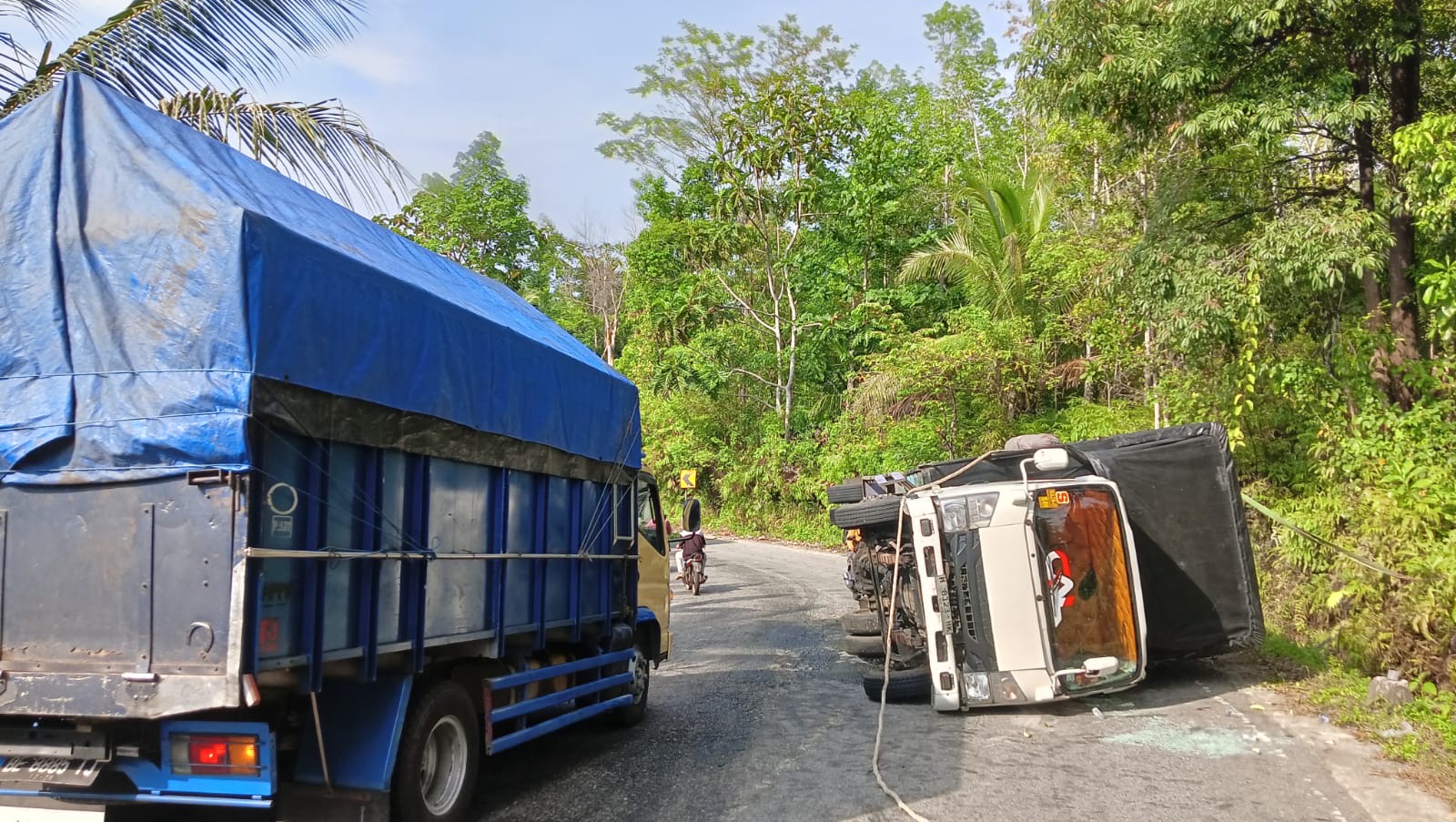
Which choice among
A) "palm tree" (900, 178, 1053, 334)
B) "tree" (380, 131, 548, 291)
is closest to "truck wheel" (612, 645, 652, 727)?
"palm tree" (900, 178, 1053, 334)

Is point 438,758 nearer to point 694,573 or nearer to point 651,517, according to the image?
point 651,517

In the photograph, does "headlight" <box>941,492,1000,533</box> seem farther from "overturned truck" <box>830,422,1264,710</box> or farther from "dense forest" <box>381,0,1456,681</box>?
"dense forest" <box>381,0,1456,681</box>

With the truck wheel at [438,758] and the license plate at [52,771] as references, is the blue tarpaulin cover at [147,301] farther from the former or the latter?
the truck wheel at [438,758]

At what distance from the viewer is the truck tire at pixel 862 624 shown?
1072cm

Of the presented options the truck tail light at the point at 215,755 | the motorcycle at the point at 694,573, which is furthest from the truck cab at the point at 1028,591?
the motorcycle at the point at 694,573

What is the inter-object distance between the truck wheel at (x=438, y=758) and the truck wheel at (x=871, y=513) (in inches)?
184

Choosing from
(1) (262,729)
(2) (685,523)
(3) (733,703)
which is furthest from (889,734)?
(1) (262,729)

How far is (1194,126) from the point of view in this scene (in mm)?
9773

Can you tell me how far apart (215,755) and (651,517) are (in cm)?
506

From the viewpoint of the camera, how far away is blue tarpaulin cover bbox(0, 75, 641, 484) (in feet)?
13.2

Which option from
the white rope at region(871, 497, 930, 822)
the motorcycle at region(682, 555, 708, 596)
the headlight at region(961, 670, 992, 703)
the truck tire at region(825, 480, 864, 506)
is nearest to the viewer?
the white rope at region(871, 497, 930, 822)

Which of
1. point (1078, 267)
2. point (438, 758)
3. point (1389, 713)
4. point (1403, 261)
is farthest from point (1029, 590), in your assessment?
point (1078, 267)

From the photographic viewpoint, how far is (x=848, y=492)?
12312 millimetres

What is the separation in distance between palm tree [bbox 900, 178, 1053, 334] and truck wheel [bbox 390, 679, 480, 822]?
797 inches
